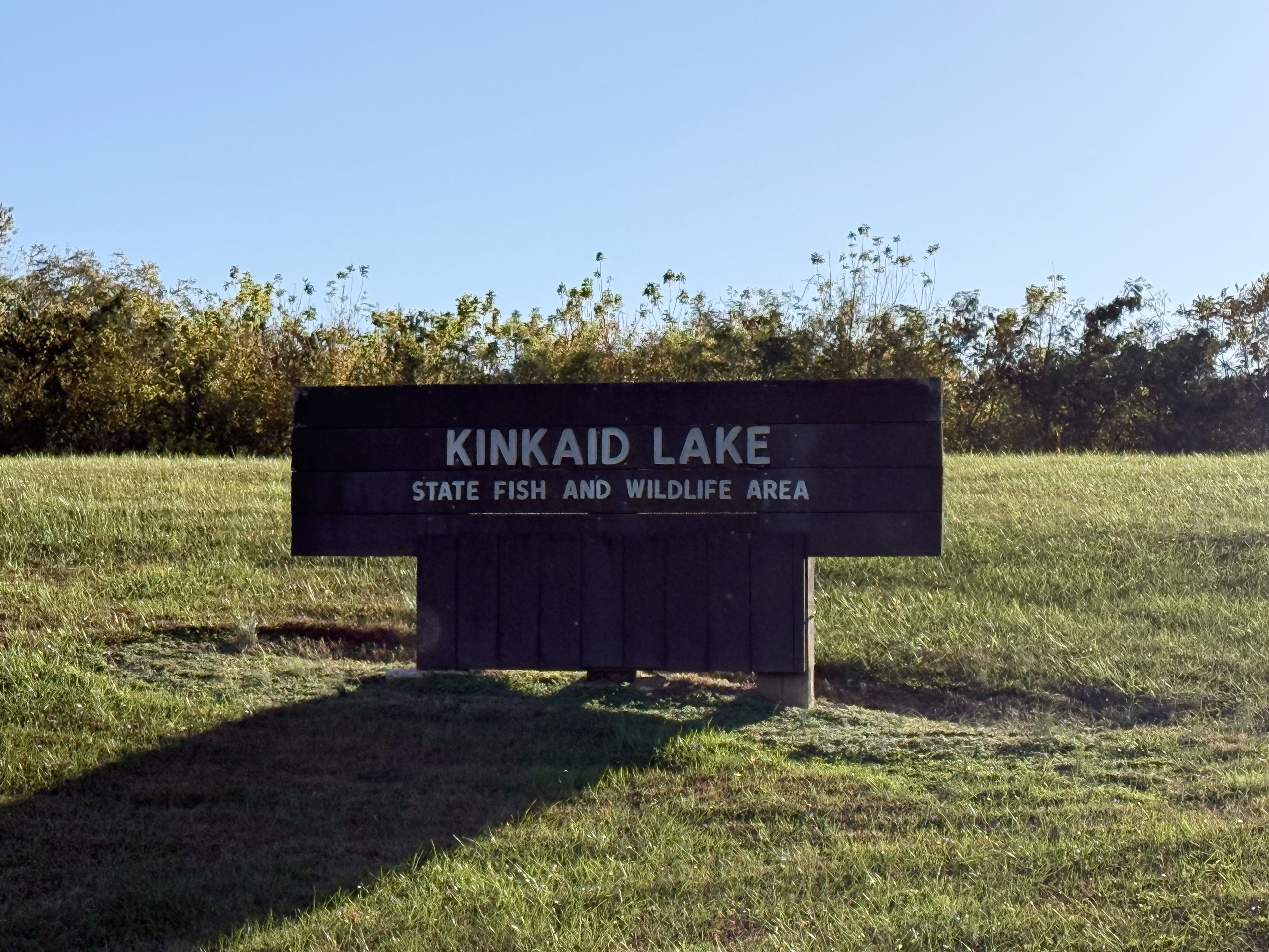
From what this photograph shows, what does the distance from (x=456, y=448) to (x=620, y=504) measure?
1.01 meters

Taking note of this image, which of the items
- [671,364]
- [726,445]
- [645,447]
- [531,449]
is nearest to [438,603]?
[531,449]

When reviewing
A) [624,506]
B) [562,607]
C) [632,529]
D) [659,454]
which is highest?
[659,454]

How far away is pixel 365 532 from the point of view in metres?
8.38

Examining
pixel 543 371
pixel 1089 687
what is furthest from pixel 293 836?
pixel 543 371

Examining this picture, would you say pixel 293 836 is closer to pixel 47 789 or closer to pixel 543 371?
pixel 47 789

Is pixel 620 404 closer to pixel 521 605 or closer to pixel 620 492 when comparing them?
pixel 620 492

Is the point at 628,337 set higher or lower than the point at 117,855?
higher

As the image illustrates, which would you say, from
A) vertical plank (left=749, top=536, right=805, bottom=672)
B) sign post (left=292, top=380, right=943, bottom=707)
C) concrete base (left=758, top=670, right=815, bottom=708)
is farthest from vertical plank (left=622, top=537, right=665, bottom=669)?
concrete base (left=758, top=670, right=815, bottom=708)

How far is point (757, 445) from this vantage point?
317 inches

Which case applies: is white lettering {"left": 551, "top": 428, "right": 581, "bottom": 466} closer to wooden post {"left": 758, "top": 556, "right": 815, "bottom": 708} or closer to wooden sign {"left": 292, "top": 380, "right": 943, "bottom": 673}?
wooden sign {"left": 292, "top": 380, "right": 943, "bottom": 673}

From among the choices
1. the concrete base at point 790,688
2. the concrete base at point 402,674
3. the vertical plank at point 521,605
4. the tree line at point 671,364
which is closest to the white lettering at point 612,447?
the vertical plank at point 521,605

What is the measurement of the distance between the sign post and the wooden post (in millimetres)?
14

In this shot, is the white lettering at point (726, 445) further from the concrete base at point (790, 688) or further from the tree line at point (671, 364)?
the tree line at point (671, 364)

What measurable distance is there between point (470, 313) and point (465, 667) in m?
23.8
